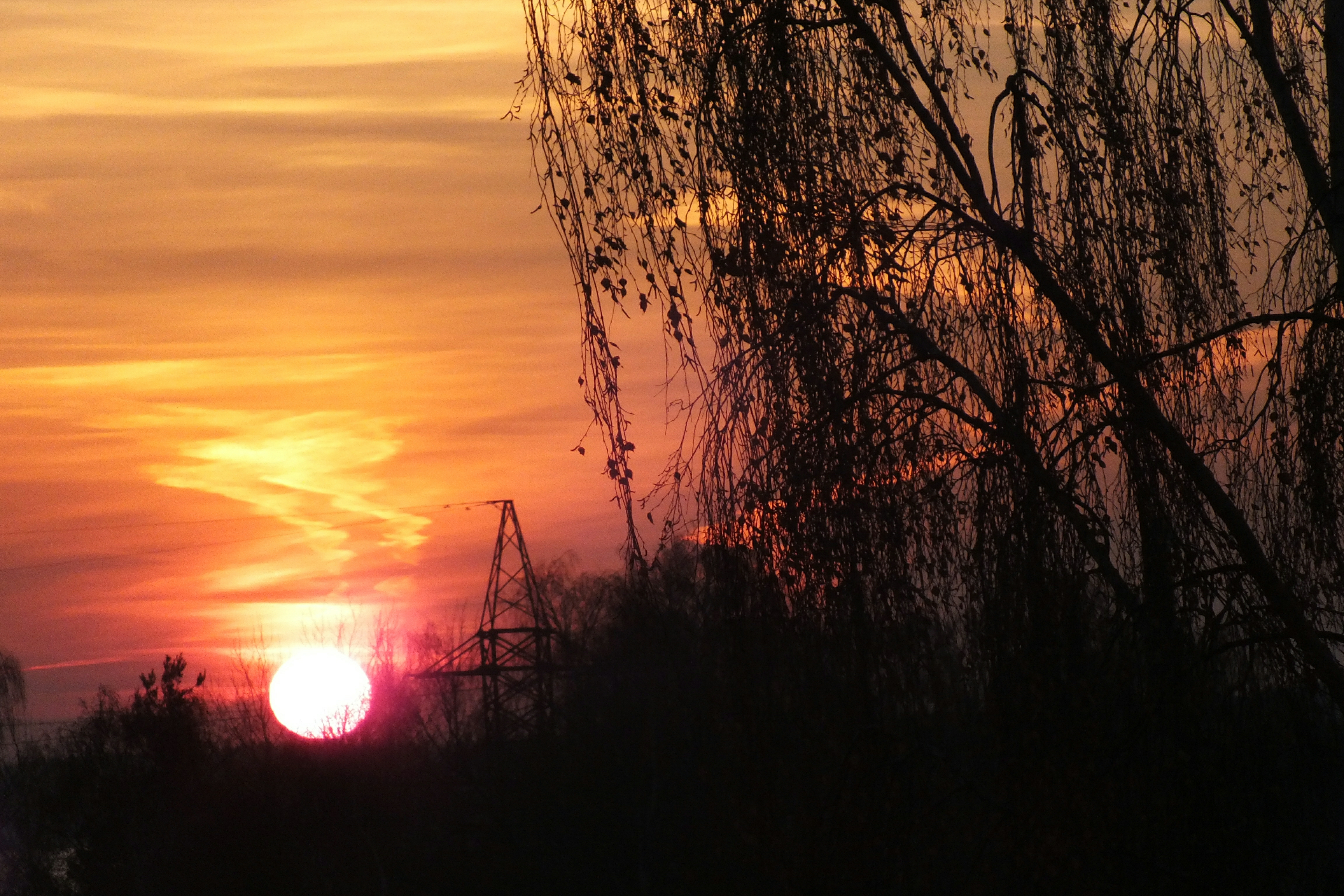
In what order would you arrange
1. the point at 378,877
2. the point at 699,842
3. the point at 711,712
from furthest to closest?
the point at 378,877
the point at 699,842
the point at 711,712

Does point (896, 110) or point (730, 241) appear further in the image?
point (896, 110)

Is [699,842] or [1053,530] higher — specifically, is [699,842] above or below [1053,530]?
below

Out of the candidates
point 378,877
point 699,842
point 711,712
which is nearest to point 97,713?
point 378,877

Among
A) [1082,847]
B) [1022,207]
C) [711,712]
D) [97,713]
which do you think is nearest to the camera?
[1082,847]

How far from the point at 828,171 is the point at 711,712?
3073 millimetres

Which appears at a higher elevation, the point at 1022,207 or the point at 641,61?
the point at 641,61

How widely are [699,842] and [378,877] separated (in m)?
8.33

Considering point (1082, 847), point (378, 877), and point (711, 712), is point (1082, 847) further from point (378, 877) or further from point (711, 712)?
point (378, 877)

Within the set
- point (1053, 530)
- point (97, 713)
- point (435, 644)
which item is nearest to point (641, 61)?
point (1053, 530)

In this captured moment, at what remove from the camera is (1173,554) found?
574cm

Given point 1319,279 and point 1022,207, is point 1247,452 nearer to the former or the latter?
point 1319,279

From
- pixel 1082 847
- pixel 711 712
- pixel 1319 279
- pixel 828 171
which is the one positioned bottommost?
pixel 1082 847

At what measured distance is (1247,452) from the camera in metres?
6.32

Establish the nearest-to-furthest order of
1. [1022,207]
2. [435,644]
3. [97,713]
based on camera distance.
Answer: [1022,207], [97,713], [435,644]
